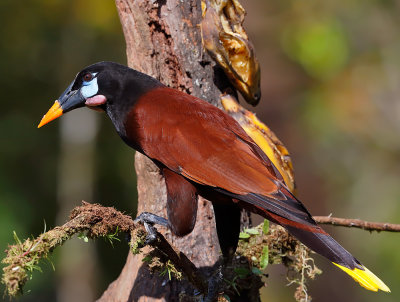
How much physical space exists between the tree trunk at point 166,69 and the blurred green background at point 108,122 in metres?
3.94

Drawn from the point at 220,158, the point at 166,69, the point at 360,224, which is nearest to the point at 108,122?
the point at 166,69

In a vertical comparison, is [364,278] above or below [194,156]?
below

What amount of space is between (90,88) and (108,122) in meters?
4.78

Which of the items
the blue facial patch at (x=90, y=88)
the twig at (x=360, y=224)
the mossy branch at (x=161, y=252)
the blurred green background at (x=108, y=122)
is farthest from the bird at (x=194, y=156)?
the blurred green background at (x=108, y=122)

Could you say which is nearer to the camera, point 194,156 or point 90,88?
point 194,156

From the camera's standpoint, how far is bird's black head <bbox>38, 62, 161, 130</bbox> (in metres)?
2.98

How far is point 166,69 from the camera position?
3.25 m

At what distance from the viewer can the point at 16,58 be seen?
751 centimetres

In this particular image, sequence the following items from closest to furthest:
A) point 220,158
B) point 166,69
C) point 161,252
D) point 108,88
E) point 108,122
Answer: point 161,252, point 220,158, point 108,88, point 166,69, point 108,122

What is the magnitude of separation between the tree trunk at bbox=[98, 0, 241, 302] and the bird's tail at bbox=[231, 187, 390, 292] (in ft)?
2.17

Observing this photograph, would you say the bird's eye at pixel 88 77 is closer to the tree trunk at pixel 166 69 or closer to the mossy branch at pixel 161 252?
the tree trunk at pixel 166 69

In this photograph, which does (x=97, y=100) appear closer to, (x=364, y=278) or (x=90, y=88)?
(x=90, y=88)

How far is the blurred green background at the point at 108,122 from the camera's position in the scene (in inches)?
281

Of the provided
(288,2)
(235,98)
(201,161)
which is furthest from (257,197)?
(288,2)
